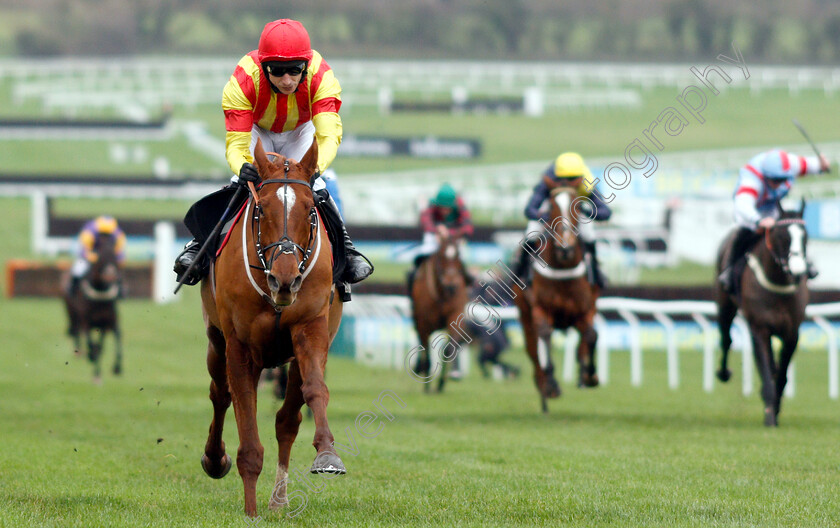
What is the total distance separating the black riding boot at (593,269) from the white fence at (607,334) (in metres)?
2.74

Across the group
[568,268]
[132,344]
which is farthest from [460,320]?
[132,344]

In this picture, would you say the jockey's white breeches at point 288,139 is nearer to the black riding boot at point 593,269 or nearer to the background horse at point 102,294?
the black riding boot at point 593,269

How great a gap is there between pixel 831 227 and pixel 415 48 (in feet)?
79.4

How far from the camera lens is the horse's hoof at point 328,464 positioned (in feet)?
15.2

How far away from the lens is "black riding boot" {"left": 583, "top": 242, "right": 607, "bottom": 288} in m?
9.69

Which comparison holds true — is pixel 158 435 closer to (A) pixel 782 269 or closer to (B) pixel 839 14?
(A) pixel 782 269

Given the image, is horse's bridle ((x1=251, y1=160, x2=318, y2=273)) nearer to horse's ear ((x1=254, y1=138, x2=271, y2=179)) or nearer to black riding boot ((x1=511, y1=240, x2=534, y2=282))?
horse's ear ((x1=254, y1=138, x2=271, y2=179))

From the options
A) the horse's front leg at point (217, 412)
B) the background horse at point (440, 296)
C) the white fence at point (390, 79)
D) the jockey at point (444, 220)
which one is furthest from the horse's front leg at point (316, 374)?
the white fence at point (390, 79)

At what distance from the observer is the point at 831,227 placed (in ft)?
69.2

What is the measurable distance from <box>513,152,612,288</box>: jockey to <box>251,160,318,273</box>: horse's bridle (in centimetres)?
475

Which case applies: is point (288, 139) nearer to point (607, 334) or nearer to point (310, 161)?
point (310, 161)

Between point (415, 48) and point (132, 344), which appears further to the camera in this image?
point (415, 48)

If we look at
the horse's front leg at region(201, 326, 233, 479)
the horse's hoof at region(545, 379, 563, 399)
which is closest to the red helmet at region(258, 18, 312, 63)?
the horse's front leg at region(201, 326, 233, 479)

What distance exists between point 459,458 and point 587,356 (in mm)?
2670
